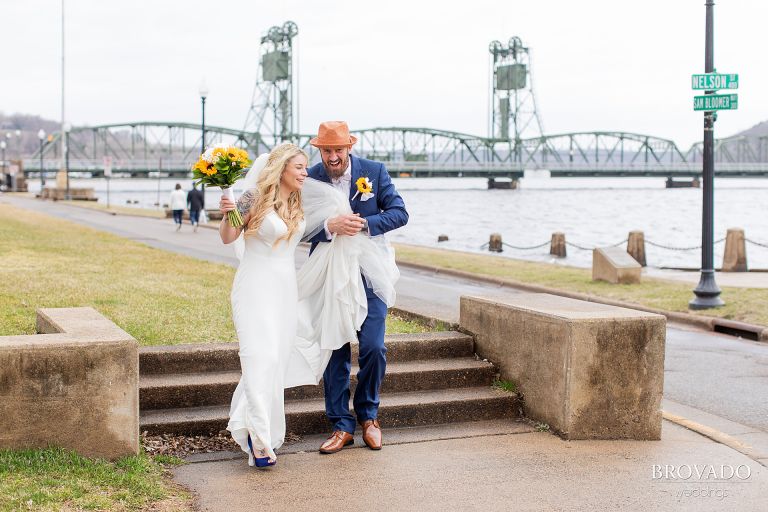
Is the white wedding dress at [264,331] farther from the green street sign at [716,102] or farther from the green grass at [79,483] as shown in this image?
the green street sign at [716,102]

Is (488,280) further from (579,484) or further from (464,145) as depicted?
(464,145)

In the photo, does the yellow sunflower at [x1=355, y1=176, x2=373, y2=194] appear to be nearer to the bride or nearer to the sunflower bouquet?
the bride

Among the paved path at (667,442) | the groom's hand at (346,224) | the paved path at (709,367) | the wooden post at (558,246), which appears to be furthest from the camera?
the wooden post at (558,246)

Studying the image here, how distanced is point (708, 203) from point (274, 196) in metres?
10.0

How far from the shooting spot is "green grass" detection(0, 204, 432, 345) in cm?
844

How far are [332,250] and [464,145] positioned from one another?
157103mm

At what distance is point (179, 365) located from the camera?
6.81 m

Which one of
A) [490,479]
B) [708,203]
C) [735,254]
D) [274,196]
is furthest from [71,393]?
[735,254]

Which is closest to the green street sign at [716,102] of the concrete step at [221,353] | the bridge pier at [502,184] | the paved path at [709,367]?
the paved path at [709,367]

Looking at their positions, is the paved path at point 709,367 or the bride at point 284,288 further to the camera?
the paved path at point 709,367

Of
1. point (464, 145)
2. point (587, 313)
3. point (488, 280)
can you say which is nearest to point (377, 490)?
point (587, 313)

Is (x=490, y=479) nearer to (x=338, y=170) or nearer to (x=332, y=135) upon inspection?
(x=338, y=170)

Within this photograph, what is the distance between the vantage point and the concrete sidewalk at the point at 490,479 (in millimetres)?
5145

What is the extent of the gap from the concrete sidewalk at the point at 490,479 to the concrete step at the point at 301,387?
0.77 metres
